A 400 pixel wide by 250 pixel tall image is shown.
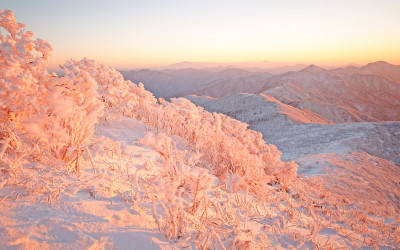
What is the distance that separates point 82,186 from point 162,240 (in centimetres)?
82

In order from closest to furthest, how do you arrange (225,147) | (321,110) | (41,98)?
(41,98) → (225,147) → (321,110)

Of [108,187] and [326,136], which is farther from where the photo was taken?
[326,136]

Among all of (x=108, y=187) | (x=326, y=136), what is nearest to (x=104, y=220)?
(x=108, y=187)

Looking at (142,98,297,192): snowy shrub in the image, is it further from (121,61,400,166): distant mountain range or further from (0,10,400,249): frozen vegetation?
(121,61,400,166): distant mountain range

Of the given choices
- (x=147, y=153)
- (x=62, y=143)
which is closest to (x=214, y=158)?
(x=147, y=153)

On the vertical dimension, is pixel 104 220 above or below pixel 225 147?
above

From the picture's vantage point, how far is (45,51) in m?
2.54

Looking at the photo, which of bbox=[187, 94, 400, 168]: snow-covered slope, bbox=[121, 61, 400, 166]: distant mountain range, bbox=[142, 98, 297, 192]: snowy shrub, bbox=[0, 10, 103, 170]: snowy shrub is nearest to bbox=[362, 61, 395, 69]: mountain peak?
bbox=[121, 61, 400, 166]: distant mountain range

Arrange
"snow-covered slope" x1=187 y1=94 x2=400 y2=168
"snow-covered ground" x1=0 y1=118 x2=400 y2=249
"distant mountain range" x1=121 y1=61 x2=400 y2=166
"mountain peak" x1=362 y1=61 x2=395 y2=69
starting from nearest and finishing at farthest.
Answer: "snow-covered ground" x1=0 y1=118 x2=400 y2=249
"snow-covered slope" x1=187 y1=94 x2=400 y2=168
"distant mountain range" x1=121 y1=61 x2=400 y2=166
"mountain peak" x1=362 y1=61 x2=395 y2=69

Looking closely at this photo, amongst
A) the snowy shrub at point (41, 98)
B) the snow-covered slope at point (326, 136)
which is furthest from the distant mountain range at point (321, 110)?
the snowy shrub at point (41, 98)

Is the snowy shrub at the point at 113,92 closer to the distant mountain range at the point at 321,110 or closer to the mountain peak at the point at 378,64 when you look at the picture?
the distant mountain range at the point at 321,110

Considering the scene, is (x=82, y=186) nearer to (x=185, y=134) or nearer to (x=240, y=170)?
(x=240, y=170)

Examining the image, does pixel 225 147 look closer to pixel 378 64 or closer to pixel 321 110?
pixel 321 110

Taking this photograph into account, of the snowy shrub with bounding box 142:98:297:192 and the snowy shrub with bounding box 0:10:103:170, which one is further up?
the snowy shrub with bounding box 0:10:103:170
